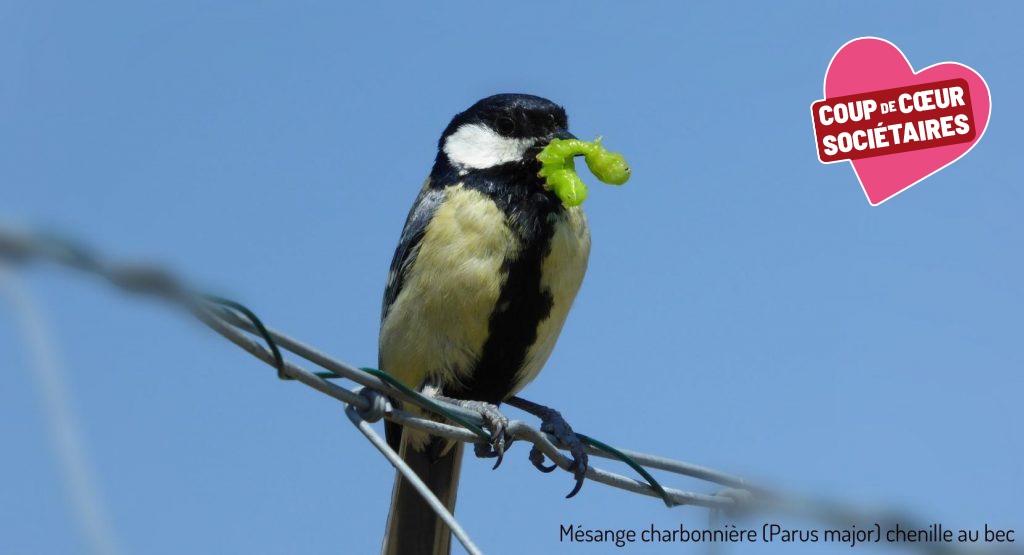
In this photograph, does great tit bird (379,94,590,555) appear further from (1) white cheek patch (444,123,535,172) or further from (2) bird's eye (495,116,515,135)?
(2) bird's eye (495,116,515,135)

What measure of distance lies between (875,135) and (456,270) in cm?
251

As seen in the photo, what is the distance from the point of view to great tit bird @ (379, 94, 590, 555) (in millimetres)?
4254

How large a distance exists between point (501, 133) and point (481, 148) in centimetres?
10

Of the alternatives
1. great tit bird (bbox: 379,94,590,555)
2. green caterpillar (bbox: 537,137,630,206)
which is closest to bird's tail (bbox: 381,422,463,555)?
great tit bird (bbox: 379,94,590,555)

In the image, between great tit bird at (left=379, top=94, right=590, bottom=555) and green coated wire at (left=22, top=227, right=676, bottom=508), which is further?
great tit bird at (left=379, top=94, right=590, bottom=555)

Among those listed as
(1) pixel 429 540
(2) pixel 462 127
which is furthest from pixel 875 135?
(1) pixel 429 540

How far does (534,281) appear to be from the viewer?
4289 mm

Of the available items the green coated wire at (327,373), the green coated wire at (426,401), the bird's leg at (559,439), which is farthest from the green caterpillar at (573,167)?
the green coated wire at (426,401)

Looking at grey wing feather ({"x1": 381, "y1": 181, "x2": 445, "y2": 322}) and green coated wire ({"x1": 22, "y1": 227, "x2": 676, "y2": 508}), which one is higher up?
grey wing feather ({"x1": 381, "y1": 181, "x2": 445, "y2": 322})

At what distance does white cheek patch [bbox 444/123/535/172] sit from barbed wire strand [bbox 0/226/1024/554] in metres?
1.21

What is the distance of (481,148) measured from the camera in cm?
473

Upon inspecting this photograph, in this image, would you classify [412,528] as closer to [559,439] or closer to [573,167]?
[559,439]

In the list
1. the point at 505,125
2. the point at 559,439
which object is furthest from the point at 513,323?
the point at 505,125

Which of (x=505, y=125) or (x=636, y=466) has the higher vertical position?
(x=505, y=125)
